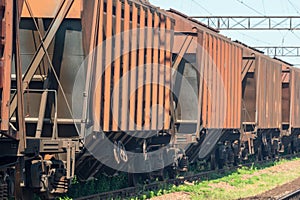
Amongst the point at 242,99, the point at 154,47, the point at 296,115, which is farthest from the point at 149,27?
the point at 296,115

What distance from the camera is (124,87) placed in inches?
579

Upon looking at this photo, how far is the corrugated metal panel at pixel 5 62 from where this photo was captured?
8.95 meters

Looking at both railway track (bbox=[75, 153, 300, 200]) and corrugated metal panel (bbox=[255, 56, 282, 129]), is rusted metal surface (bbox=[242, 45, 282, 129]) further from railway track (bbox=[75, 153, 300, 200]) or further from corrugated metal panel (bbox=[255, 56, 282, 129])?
railway track (bbox=[75, 153, 300, 200])

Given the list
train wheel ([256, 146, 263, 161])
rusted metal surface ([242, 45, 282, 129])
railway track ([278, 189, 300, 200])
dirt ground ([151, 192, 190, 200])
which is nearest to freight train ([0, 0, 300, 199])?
dirt ground ([151, 192, 190, 200])

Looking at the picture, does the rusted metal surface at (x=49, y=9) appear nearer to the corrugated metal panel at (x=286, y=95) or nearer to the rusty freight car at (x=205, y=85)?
the rusty freight car at (x=205, y=85)

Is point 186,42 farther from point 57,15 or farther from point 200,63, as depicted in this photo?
point 57,15

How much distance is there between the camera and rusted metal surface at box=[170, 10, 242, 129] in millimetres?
19781

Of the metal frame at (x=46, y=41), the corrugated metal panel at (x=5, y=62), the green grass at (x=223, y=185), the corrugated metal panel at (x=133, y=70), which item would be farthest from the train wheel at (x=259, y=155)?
the corrugated metal panel at (x=5, y=62)

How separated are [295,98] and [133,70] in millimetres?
18950

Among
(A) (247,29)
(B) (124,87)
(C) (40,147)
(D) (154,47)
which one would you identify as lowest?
(C) (40,147)

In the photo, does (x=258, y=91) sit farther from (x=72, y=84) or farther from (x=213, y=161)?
(x=72, y=84)

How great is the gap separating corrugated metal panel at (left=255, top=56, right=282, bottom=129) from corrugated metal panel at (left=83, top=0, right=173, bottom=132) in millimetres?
8892

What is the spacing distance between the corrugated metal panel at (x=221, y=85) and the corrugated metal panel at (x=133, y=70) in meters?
2.91

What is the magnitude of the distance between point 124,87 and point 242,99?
39.5ft
